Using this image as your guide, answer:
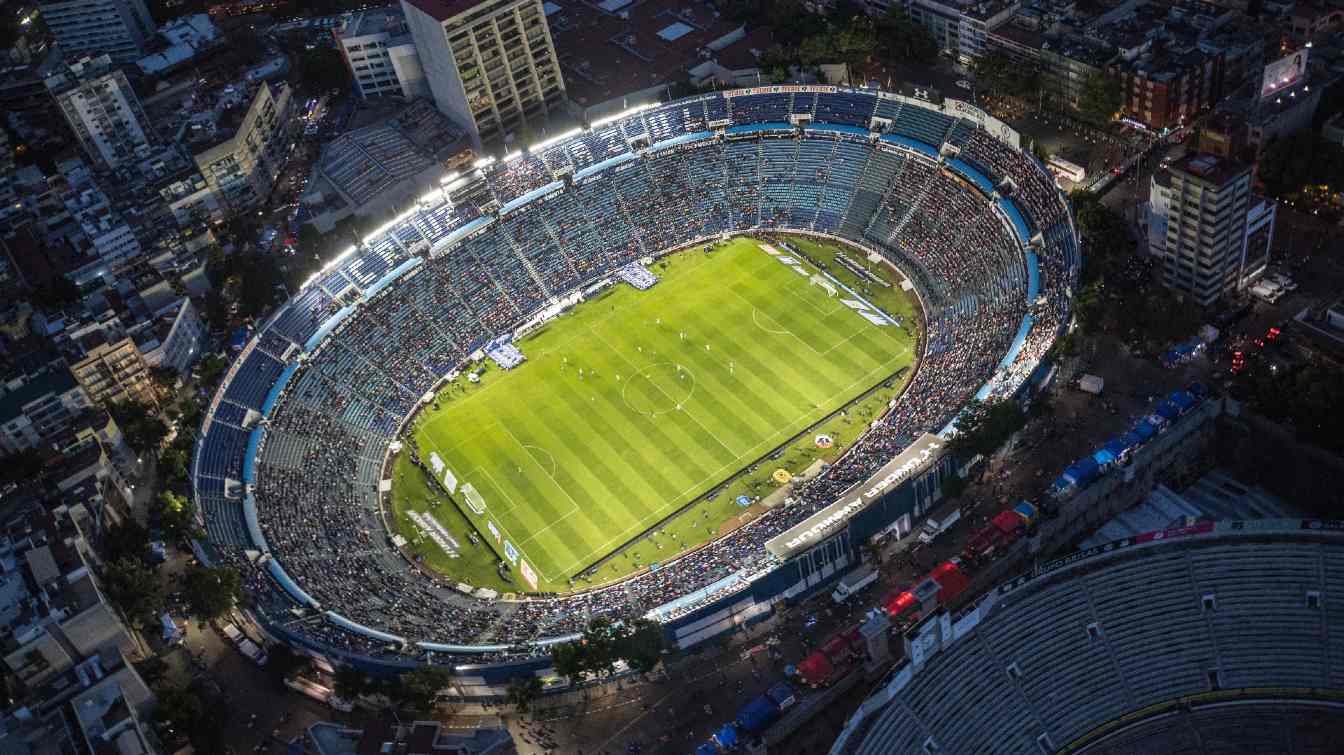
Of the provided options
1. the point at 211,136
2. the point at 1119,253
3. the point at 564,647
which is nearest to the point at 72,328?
the point at 211,136

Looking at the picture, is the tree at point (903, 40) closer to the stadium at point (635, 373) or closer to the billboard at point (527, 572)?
the stadium at point (635, 373)

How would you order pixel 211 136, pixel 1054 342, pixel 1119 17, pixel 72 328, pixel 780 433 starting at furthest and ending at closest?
pixel 211 136 < pixel 1119 17 < pixel 72 328 < pixel 780 433 < pixel 1054 342

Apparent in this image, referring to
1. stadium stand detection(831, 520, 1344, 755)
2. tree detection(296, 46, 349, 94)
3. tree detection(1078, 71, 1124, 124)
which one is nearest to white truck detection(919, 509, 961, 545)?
stadium stand detection(831, 520, 1344, 755)

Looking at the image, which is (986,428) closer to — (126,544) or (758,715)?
(758,715)

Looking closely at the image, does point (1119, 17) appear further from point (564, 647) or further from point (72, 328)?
point (72, 328)

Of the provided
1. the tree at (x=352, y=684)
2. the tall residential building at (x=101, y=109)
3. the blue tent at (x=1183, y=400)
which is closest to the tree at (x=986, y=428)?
the blue tent at (x=1183, y=400)

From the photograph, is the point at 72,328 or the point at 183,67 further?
the point at 183,67

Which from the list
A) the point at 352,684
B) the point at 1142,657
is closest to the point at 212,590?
the point at 352,684

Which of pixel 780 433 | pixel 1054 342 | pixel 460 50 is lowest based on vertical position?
pixel 780 433
